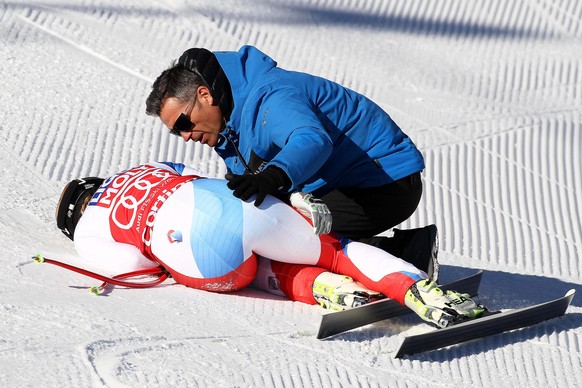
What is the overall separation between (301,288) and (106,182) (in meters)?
0.69

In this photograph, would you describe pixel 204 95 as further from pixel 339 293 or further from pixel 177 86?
pixel 339 293

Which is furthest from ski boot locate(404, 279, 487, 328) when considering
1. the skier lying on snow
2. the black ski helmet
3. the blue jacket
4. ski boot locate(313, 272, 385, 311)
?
the black ski helmet

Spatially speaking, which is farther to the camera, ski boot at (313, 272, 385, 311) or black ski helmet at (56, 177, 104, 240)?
black ski helmet at (56, 177, 104, 240)

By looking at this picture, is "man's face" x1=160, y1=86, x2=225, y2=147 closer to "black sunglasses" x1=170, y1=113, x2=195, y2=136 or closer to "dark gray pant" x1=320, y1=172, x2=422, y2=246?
"black sunglasses" x1=170, y1=113, x2=195, y2=136

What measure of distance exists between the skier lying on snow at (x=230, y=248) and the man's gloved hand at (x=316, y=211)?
0.36 feet

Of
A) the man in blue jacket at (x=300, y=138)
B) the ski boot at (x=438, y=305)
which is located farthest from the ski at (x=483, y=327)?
the man in blue jacket at (x=300, y=138)

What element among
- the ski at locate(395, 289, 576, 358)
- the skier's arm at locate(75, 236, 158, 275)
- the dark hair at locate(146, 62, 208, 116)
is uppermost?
the dark hair at locate(146, 62, 208, 116)

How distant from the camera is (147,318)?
2387 mm

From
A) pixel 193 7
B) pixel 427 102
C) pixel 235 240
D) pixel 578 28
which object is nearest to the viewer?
pixel 235 240

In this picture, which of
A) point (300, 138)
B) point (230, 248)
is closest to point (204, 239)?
point (230, 248)

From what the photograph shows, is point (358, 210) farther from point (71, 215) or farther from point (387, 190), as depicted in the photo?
point (71, 215)

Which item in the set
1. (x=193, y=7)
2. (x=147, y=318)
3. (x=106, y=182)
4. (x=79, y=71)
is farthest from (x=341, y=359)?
(x=193, y=7)

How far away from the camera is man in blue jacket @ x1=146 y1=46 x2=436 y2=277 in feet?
7.98

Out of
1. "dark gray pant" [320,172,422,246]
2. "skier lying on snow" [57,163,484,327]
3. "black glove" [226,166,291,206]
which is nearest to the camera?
"black glove" [226,166,291,206]
